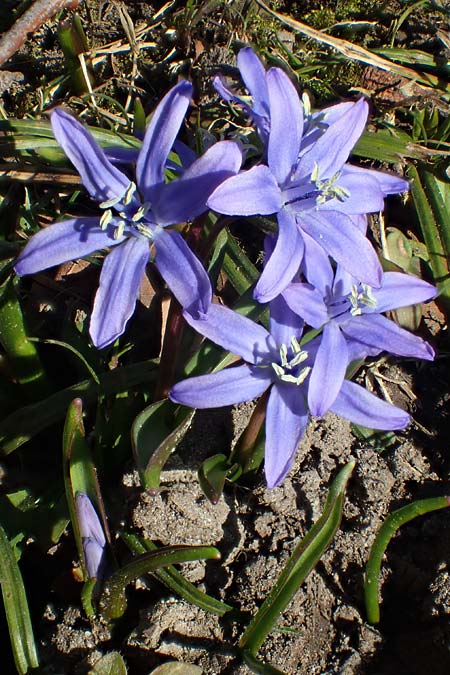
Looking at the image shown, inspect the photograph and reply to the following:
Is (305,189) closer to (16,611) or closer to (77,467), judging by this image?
(77,467)

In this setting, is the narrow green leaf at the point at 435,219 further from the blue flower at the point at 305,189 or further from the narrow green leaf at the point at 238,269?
the blue flower at the point at 305,189

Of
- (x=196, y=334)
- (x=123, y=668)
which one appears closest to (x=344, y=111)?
(x=196, y=334)

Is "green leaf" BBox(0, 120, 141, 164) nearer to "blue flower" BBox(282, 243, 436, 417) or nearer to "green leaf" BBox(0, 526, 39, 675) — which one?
"blue flower" BBox(282, 243, 436, 417)

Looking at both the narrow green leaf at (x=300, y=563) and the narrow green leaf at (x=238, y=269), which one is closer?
the narrow green leaf at (x=300, y=563)

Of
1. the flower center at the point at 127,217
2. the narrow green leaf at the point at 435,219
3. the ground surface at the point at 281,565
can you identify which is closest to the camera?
the flower center at the point at 127,217

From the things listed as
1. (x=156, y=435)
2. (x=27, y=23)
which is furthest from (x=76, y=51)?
(x=156, y=435)

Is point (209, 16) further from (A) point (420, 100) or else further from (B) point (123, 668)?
(B) point (123, 668)

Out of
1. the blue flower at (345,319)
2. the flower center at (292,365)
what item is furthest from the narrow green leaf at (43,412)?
the blue flower at (345,319)
